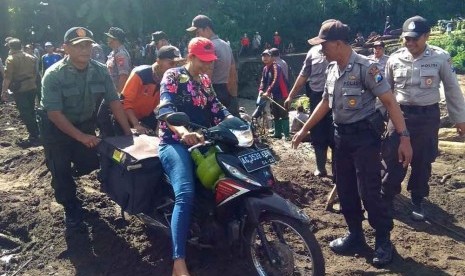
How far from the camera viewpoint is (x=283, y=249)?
382 cm

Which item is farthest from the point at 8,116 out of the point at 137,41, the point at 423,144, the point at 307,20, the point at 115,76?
the point at 307,20

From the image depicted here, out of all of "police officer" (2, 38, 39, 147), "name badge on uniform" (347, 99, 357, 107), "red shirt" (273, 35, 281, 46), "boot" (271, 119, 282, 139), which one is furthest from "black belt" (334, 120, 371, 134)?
"red shirt" (273, 35, 281, 46)

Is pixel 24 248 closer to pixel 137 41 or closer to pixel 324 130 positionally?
pixel 324 130

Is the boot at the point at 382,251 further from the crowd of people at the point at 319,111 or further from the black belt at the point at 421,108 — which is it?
the black belt at the point at 421,108

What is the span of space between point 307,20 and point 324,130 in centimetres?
3113

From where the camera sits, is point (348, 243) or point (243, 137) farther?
point (348, 243)

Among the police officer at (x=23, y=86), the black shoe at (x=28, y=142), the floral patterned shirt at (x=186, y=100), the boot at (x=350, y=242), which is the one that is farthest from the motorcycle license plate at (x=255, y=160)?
the police officer at (x=23, y=86)

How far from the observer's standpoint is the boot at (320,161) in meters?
6.56

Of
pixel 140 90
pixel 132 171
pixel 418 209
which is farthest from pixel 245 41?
pixel 132 171

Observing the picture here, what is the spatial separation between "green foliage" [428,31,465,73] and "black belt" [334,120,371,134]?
1722 cm

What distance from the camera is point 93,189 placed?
6.29 m

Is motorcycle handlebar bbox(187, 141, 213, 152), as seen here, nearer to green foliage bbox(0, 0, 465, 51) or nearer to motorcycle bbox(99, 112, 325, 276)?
motorcycle bbox(99, 112, 325, 276)

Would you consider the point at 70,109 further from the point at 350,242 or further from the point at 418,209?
the point at 418,209

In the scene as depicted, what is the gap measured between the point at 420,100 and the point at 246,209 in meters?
2.30
